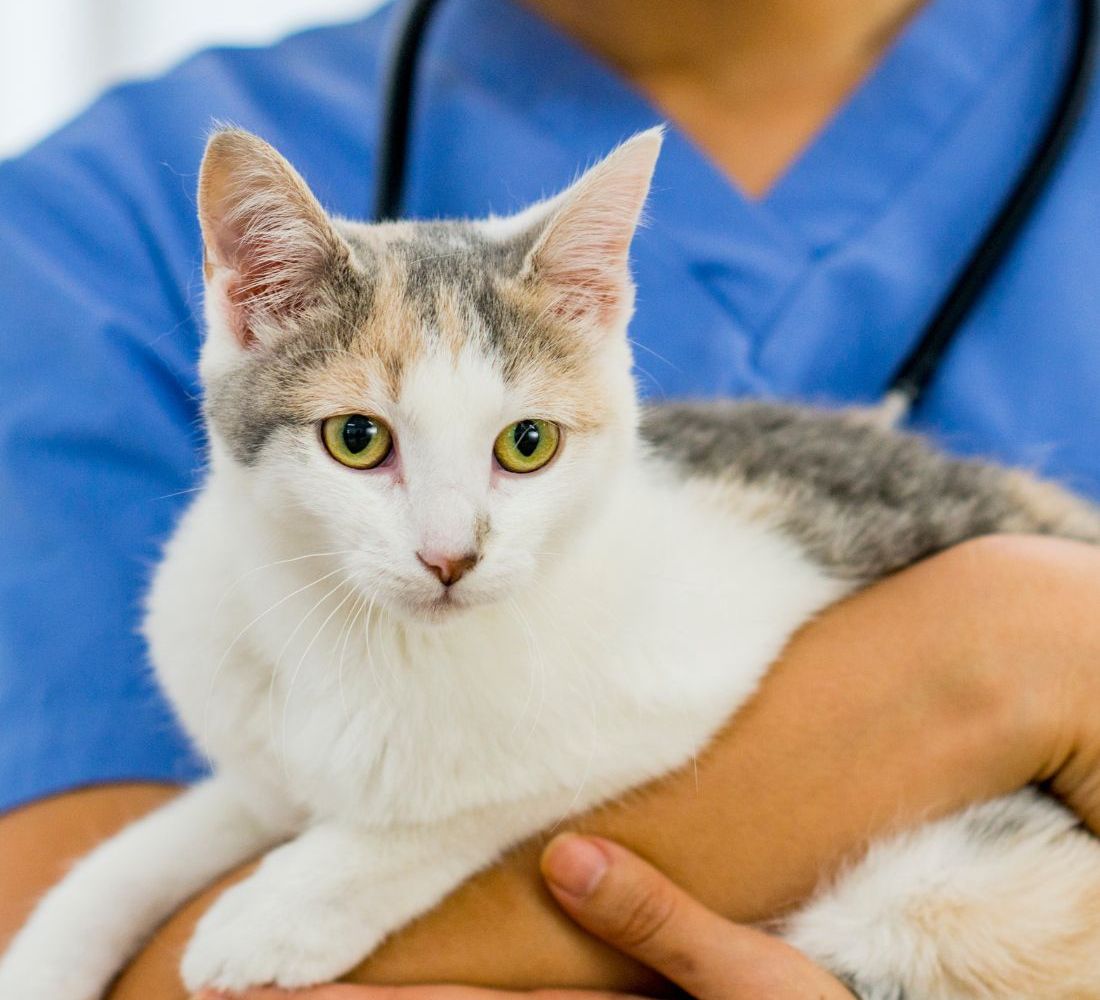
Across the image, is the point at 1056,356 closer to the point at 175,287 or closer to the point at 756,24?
the point at 756,24

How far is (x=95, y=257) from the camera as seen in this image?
1055 mm

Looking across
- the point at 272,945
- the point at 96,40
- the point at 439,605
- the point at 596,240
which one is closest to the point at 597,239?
the point at 596,240

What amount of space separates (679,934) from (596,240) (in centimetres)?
48

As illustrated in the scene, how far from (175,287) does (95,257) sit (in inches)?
3.4

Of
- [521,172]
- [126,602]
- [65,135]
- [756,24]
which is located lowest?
[126,602]

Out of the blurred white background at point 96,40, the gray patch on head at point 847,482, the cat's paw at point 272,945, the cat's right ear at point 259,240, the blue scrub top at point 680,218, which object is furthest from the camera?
the blurred white background at point 96,40

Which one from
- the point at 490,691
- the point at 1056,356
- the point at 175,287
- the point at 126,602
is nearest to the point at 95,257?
the point at 175,287

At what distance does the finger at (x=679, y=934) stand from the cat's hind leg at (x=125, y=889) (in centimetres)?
26

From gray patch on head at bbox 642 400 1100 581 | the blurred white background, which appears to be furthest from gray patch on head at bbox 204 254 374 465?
the blurred white background

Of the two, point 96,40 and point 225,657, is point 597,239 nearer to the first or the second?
point 225,657

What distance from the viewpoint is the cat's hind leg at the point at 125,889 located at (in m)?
0.74

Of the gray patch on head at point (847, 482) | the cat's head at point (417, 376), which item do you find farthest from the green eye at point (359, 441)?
the gray patch on head at point (847, 482)

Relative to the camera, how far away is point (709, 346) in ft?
3.61

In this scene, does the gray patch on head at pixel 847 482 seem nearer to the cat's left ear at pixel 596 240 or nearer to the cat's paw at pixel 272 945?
the cat's left ear at pixel 596 240
